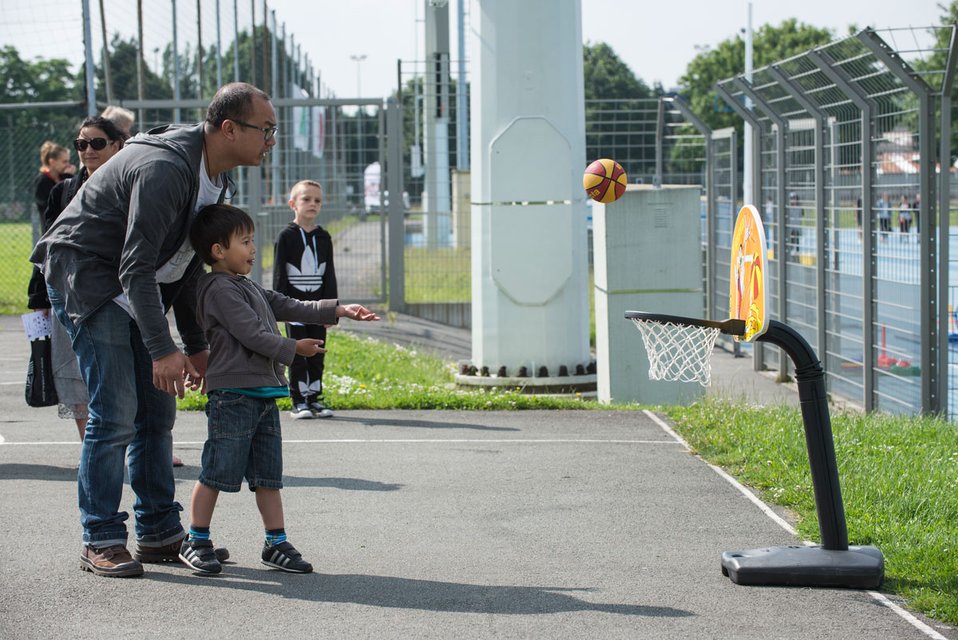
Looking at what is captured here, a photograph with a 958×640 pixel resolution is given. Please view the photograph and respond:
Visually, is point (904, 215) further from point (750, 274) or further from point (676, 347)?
point (750, 274)

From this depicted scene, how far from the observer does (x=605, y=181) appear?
10.7 metres

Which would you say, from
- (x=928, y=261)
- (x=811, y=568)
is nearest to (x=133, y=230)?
(x=811, y=568)

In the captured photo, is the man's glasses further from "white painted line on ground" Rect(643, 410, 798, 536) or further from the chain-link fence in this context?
the chain-link fence

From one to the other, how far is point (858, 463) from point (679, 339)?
5.63 ft

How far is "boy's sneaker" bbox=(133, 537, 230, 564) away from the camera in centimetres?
546

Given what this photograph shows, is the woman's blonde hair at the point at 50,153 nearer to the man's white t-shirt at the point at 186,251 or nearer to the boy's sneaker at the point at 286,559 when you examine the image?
the man's white t-shirt at the point at 186,251

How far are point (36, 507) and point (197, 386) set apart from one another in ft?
5.88

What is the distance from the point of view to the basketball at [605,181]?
10.7 m

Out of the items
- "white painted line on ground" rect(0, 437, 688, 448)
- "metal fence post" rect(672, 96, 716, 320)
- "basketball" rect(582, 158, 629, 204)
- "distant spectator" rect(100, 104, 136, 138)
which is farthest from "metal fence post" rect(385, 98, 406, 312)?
"distant spectator" rect(100, 104, 136, 138)

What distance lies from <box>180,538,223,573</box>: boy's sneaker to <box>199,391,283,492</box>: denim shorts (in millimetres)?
251

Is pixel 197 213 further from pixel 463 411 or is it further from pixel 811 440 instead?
pixel 463 411

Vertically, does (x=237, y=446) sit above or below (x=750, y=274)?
below

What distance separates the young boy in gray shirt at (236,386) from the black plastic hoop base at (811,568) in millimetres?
1791

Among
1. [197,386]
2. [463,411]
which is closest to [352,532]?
[197,386]
